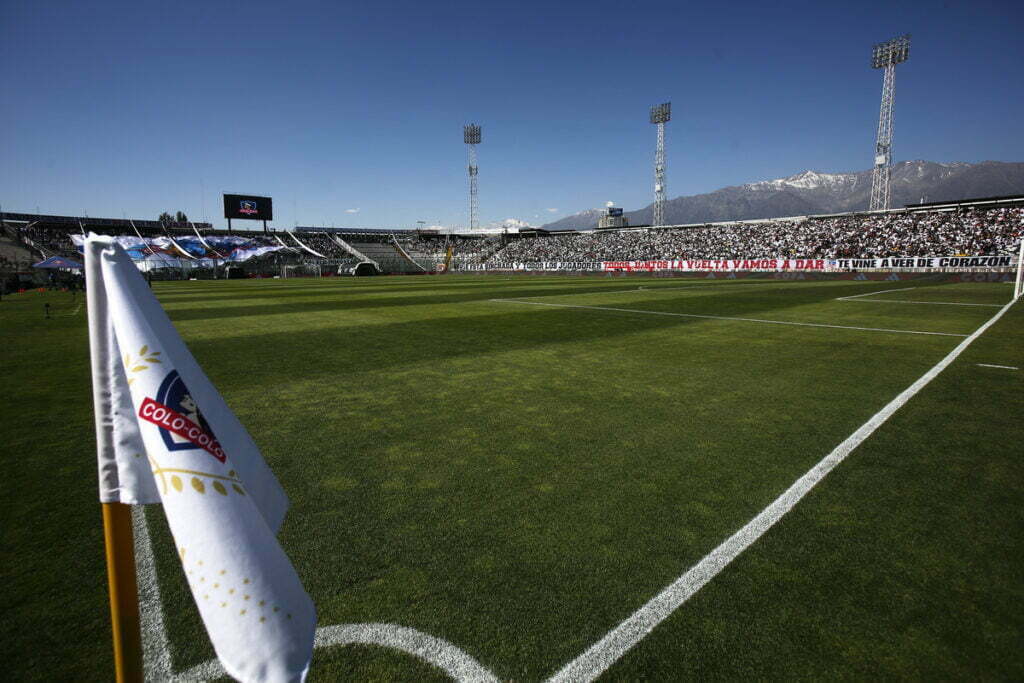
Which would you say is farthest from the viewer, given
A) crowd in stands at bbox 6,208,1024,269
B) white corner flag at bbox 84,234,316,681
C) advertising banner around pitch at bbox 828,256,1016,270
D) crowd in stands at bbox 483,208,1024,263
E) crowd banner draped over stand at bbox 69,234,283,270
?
crowd banner draped over stand at bbox 69,234,283,270

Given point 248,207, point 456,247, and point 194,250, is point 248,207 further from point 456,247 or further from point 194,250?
point 456,247

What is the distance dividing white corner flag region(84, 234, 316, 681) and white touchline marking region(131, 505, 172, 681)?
0.93 m

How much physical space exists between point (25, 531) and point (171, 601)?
4.69 ft

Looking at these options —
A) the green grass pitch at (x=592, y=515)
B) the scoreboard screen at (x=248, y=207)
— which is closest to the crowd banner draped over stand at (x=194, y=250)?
the scoreboard screen at (x=248, y=207)

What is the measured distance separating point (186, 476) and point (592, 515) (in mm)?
2503

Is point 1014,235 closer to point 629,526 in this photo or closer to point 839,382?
point 839,382

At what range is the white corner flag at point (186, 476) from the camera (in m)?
1.14

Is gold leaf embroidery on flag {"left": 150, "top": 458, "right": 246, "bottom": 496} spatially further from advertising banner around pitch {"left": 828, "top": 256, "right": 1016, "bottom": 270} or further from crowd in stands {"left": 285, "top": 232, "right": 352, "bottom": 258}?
crowd in stands {"left": 285, "top": 232, "right": 352, "bottom": 258}

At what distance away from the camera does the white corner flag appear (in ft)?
3.74

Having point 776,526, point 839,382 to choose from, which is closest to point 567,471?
point 776,526

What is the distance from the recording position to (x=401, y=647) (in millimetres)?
2117

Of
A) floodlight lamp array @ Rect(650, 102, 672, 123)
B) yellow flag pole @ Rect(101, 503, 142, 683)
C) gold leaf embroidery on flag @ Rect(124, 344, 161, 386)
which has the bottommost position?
yellow flag pole @ Rect(101, 503, 142, 683)

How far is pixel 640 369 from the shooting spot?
7.28 m

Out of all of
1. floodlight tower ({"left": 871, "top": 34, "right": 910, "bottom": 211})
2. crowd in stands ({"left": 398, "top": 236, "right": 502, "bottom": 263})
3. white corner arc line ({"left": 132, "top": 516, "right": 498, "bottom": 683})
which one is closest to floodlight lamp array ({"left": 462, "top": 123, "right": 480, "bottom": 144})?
crowd in stands ({"left": 398, "top": 236, "right": 502, "bottom": 263})
